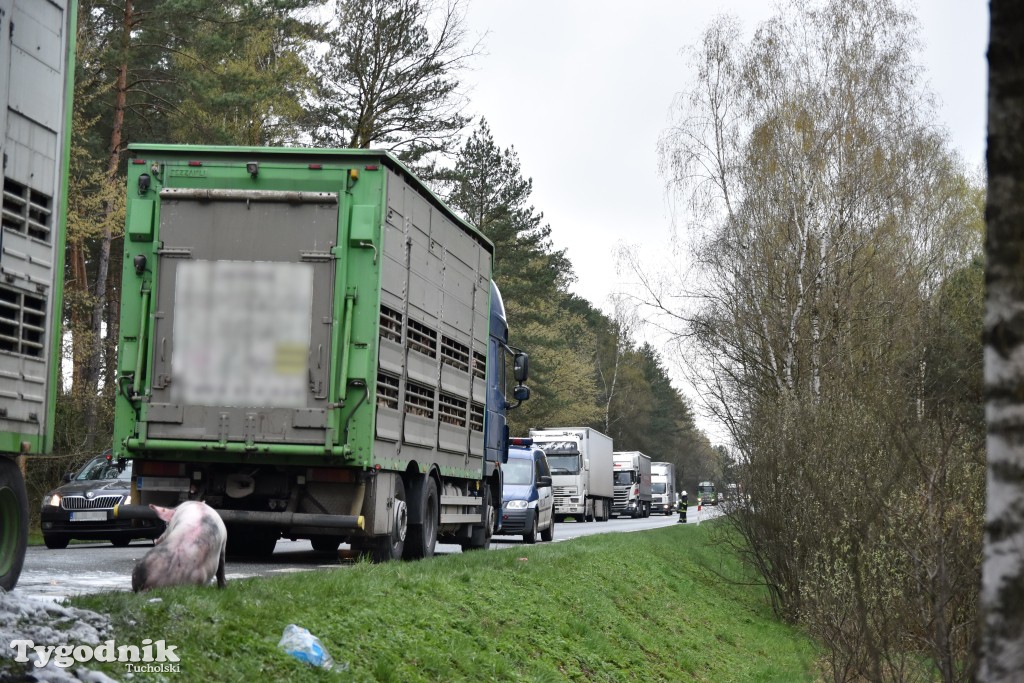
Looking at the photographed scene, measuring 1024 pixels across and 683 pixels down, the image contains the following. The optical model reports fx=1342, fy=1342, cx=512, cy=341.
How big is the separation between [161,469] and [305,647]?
5.89 metres

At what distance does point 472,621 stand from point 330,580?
144 cm

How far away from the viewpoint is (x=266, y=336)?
1271 cm

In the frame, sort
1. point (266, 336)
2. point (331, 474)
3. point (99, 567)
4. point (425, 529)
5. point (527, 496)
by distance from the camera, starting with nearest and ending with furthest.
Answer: point (266, 336), point (331, 474), point (99, 567), point (425, 529), point (527, 496)

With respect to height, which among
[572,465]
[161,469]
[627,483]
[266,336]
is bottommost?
[627,483]

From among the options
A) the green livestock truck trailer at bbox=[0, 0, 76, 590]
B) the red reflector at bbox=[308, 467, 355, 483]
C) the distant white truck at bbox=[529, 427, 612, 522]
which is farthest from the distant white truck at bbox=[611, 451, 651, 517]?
the green livestock truck trailer at bbox=[0, 0, 76, 590]

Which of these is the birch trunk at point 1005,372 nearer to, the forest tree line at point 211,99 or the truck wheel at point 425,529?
the truck wheel at point 425,529

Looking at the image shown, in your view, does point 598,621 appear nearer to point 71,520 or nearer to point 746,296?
point 71,520

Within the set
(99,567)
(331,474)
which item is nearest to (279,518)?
(331,474)

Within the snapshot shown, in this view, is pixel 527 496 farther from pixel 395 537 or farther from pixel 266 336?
pixel 266 336

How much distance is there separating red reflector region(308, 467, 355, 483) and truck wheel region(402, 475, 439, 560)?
196 centimetres

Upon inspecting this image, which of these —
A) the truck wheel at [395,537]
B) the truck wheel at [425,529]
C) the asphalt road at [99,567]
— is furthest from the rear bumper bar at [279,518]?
the truck wheel at [425,529]

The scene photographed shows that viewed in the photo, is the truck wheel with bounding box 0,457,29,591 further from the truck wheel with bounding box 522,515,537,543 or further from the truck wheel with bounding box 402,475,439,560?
the truck wheel with bounding box 522,515,537,543

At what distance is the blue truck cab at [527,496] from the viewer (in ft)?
86.2

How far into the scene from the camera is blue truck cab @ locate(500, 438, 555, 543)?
86.2 feet
